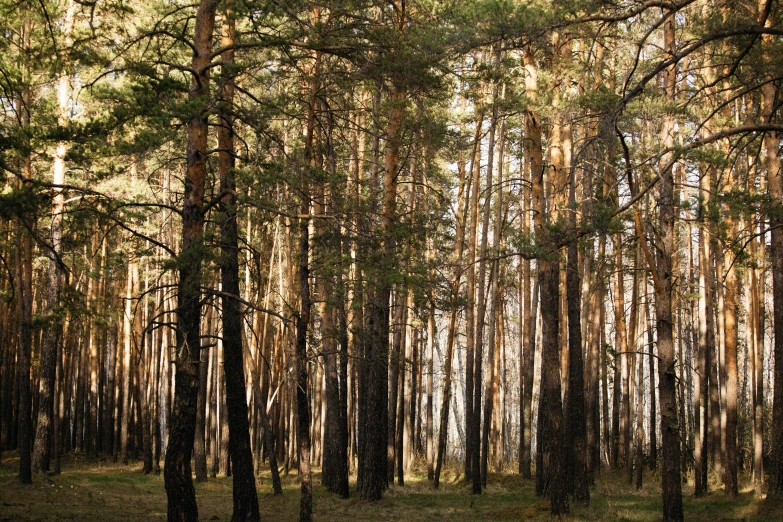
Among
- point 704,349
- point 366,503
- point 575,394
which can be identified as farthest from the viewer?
point 704,349

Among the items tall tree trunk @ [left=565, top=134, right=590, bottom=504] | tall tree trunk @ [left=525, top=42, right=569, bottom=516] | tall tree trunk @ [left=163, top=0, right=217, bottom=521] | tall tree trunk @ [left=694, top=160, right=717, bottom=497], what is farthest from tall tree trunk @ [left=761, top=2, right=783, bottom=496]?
tall tree trunk @ [left=163, top=0, right=217, bottom=521]

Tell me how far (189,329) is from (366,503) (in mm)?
7235

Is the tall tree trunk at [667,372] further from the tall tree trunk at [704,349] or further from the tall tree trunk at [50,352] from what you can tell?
the tall tree trunk at [50,352]

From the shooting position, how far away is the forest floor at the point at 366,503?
43.1 ft

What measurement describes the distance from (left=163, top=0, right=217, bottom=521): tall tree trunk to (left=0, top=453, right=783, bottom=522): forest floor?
3.30 metres

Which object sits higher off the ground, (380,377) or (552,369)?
(552,369)

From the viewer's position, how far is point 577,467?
15.5m

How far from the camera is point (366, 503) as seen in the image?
15281mm

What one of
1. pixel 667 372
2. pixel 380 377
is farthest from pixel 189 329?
pixel 667 372

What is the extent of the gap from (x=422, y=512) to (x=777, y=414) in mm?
6885

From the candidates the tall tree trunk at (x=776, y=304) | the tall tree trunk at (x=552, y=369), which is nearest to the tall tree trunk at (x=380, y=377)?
the tall tree trunk at (x=552, y=369)

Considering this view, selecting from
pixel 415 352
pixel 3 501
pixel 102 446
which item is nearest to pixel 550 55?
pixel 3 501

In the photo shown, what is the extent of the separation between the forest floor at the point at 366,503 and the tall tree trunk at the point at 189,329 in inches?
130

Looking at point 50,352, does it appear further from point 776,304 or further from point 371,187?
point 776,304
